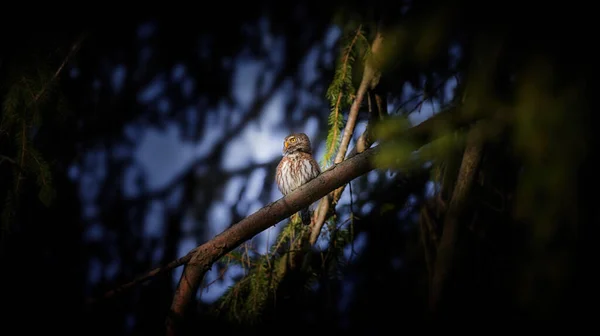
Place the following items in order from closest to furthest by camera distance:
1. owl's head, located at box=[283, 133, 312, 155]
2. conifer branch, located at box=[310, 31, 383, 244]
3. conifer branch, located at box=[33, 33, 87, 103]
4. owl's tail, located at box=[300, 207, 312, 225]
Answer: conifer branch, located at box=[33, 33, 87, 103] < conifer branch, located at box=[310, 31, 383, 244] < owl's tail, located at box=[300, 207, 312, 225] < owl's head, located at box=[283, 133, 312, 155]

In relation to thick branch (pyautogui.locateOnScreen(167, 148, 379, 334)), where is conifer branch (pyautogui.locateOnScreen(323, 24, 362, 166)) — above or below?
above

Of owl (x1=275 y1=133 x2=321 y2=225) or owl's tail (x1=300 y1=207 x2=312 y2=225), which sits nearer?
owl's tail (x1=300 y1=207 x2=312 y2=225)

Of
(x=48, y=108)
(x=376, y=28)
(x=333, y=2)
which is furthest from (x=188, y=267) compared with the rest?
(x=376, y=28)

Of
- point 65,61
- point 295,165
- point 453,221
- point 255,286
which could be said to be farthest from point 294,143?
point 65,61

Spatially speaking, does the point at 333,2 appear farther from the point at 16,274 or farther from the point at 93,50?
the point at 16,274

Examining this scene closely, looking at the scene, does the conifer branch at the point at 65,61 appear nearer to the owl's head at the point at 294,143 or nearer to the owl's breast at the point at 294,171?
the owl's breast at the point at 294,171

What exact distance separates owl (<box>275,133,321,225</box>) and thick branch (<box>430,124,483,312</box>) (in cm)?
156

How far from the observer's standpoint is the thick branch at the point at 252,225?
7.59 ft

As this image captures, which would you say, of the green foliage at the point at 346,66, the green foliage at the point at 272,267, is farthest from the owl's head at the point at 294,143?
the green foliage at the point at 346,66

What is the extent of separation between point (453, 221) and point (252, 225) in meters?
1.06

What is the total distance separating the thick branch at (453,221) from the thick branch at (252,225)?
1.78 feet

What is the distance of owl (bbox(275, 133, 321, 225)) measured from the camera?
379 centimetres

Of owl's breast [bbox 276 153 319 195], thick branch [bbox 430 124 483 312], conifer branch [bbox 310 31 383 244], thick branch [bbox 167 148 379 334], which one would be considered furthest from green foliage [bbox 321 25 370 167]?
owl's breast [bbox 276 153 319 195]

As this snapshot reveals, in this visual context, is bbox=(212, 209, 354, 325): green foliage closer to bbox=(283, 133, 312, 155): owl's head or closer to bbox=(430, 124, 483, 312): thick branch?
bbox=(430, 124, 483, 312): thick branch
